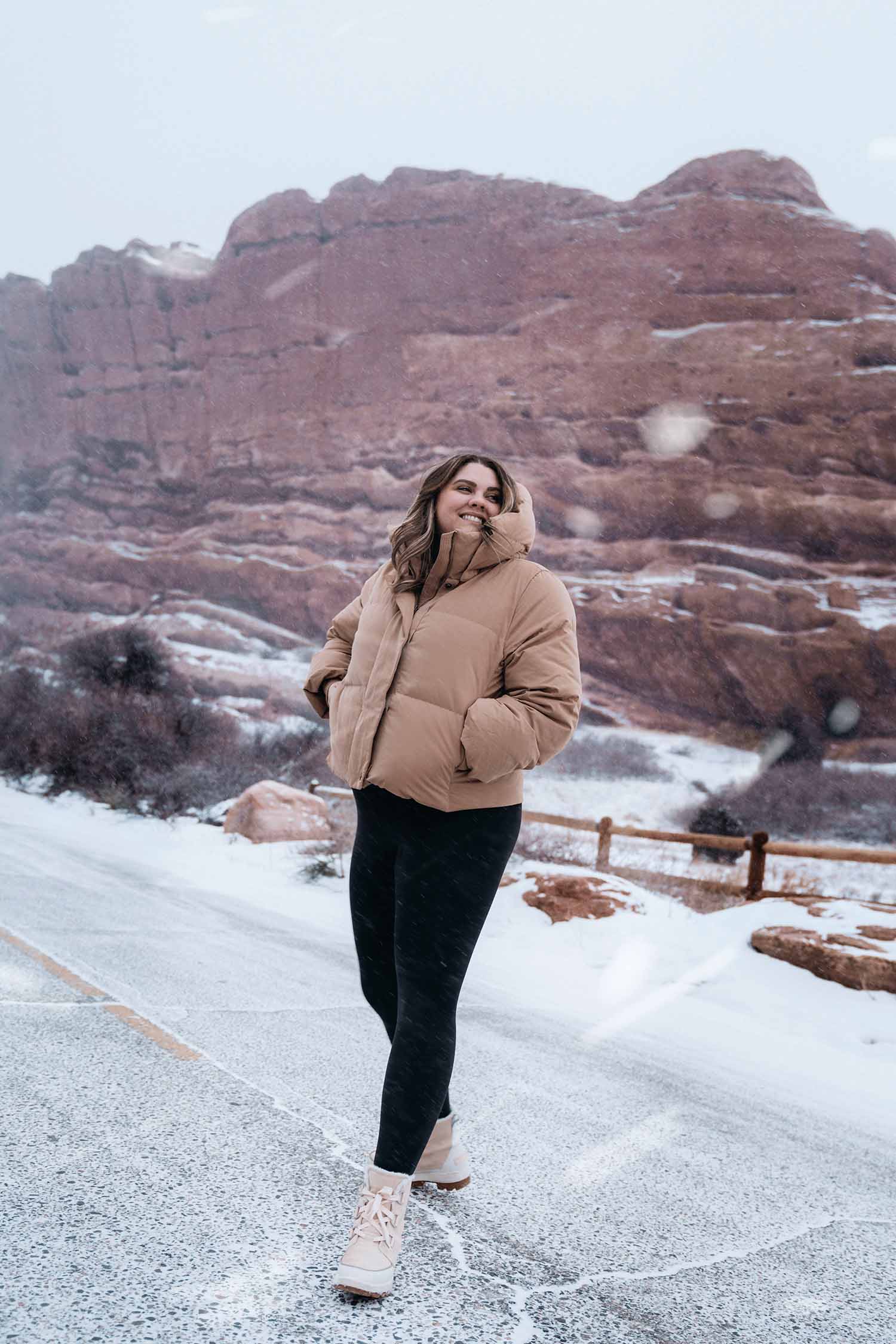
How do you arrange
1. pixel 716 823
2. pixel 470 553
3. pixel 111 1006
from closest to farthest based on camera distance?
pixel 470 553, pixel 111 1006, pixel 716 823

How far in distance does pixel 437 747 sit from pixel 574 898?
225 inches

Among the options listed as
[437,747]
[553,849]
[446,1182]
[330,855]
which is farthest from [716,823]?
[437,747]

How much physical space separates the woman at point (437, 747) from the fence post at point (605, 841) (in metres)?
9.34

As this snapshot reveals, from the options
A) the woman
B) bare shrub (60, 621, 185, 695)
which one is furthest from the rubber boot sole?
bare shrub (60, 621, 185, 695)

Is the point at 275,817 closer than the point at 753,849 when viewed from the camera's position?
No

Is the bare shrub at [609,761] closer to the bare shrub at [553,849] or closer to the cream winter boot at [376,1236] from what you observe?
the bare shrub at [553,849]

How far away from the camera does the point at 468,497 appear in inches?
91.9

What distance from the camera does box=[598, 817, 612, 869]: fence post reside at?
11.4m

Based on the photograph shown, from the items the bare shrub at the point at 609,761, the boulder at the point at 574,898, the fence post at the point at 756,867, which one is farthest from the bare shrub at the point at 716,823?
the boulder at the point at 574,898

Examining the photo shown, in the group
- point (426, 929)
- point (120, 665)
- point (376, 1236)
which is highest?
point (120, 665)

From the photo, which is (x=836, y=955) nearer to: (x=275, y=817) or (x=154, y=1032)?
(x=154, y=1032)

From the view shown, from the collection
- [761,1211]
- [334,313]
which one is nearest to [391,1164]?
[761,1211]

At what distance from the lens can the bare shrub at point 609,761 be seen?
87.3 ft

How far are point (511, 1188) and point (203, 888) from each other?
651 centimetres
